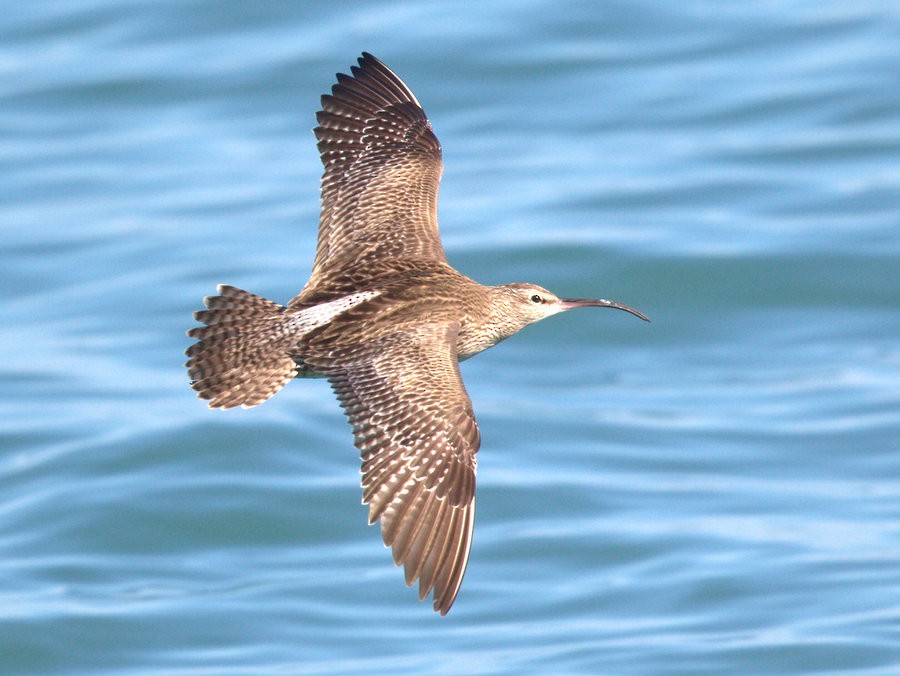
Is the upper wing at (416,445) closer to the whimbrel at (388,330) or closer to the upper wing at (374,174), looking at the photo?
the whimbrel at (388,330)

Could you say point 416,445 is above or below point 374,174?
below

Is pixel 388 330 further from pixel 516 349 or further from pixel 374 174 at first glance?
pixel 516 349

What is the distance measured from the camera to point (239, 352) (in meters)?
9.77

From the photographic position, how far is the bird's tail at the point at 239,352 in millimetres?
9656

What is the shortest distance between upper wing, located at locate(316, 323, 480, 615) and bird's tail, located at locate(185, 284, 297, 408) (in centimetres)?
28

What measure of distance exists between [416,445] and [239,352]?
1.19m

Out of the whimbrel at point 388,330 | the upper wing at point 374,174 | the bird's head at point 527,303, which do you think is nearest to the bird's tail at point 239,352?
the whimbrel at point 388,330

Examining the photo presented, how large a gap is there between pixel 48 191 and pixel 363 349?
12.2 metres

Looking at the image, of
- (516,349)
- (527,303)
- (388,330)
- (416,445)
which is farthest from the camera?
(516,349)

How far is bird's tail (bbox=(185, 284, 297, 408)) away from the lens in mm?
9656

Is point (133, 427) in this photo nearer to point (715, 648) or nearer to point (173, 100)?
point (715, 648)

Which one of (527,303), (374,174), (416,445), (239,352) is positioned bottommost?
(416,445)

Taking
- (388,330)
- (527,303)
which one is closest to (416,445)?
(388,330)

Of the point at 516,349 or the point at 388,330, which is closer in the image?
the point at 388,330
